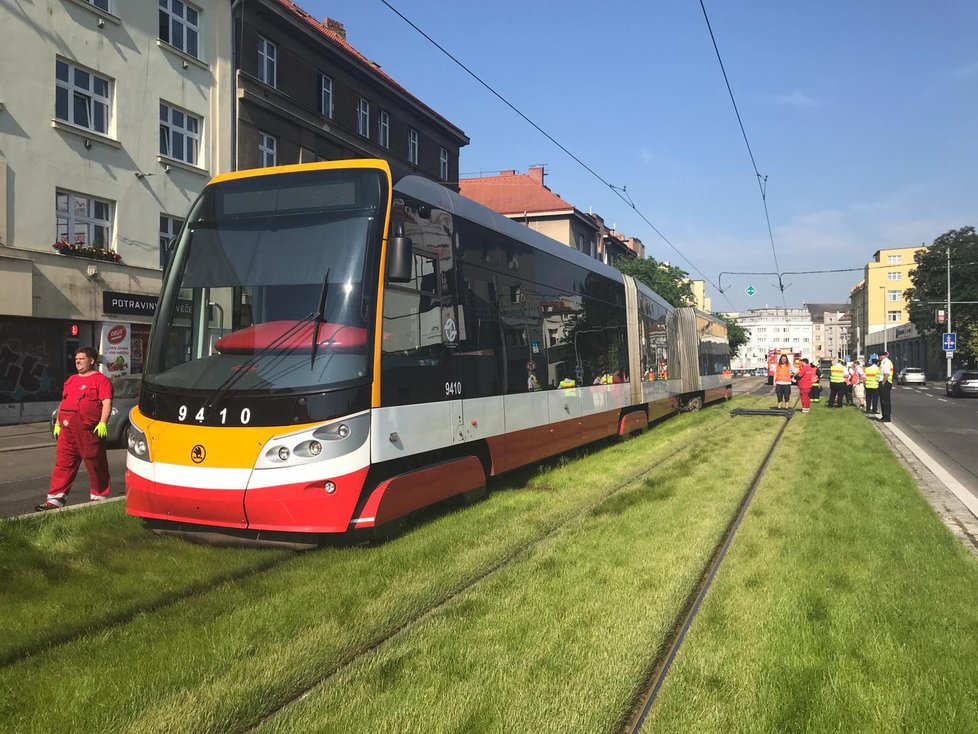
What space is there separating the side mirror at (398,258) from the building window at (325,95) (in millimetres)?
23047

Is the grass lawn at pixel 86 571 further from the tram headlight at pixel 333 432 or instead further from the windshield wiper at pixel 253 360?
the windshield wiper at pixel 253 360

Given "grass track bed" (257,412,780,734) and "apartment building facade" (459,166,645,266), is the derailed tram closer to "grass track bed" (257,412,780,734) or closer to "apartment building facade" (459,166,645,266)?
"grass track bed" (257,412,780,734)

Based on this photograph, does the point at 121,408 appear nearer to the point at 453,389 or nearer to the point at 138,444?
the point at 138,444

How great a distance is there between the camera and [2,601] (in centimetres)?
423

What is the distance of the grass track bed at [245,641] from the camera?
3.01m

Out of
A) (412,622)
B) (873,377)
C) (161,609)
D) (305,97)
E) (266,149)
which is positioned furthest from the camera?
(305,97)

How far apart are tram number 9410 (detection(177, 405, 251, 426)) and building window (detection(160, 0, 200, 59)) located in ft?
64.7

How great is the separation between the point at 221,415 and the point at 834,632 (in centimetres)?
411

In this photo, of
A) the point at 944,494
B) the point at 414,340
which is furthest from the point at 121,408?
the point at 944,494

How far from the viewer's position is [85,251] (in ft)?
62.1

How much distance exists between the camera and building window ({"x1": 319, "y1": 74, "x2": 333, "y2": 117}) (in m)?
26.8

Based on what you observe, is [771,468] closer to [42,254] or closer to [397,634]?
[397,634]

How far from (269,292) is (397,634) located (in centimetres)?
282

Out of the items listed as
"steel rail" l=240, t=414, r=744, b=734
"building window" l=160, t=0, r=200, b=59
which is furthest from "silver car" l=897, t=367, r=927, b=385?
"steel rail" l=240, t=414, r=744, b=734
